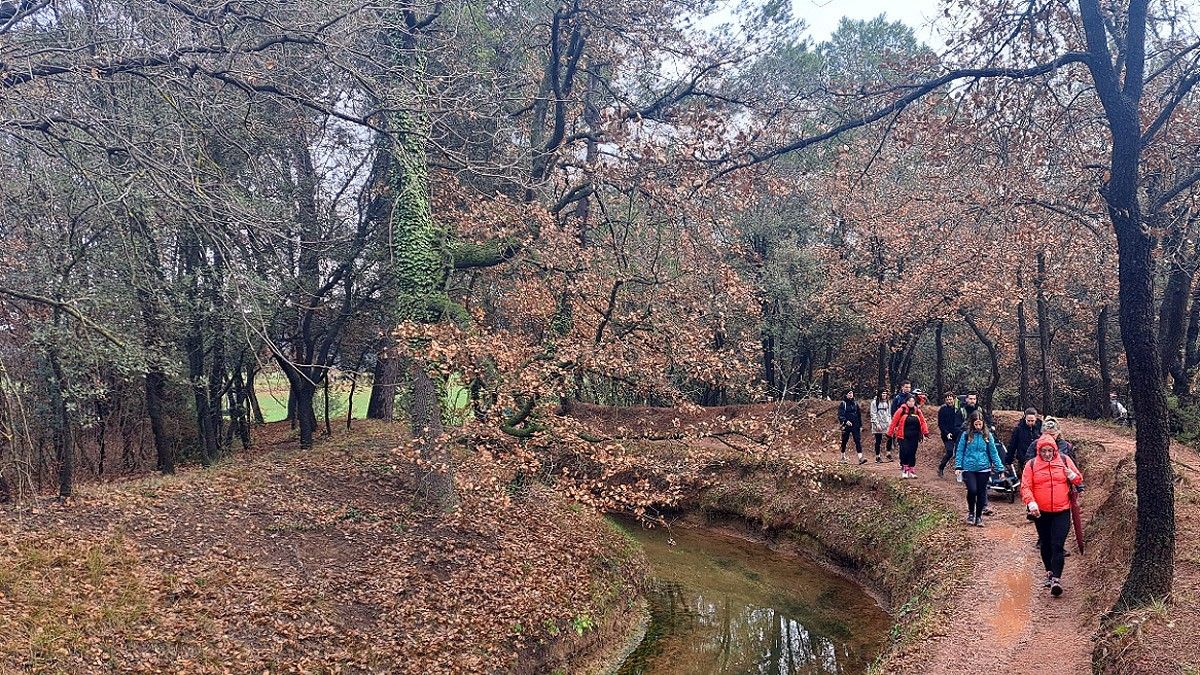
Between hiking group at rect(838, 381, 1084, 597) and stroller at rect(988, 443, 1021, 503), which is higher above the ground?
hiking group at rect(838, 381, 1084, 597)

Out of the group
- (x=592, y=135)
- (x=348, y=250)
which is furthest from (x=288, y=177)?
(x=592, y=135)

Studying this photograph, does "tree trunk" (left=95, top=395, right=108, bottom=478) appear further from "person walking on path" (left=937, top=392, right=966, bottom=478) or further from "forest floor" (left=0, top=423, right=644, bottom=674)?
"person walking on path" (left=937, top=392, right=966, bottom=478)

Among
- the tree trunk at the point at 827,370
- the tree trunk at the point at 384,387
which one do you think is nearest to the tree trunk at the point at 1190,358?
the tree trunk at the point at 827,370

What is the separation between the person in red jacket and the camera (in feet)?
26.6

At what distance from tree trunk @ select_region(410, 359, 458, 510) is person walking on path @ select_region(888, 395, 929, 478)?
29.8 feet

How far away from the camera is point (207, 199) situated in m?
5.93

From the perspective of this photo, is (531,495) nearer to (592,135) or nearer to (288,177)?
(592,135)

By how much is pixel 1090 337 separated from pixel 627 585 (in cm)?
2041

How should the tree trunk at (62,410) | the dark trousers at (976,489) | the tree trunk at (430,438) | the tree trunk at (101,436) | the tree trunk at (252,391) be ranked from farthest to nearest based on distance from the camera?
the tree trunk at (252,391) → the tree trunk at (101,436) → the tree trunk at (430,438) → the tree trunk at (62,410) → the dark trousers at (976,489)

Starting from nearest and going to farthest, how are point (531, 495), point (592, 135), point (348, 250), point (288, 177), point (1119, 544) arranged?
1. point (1119, 544)
2. point (592, 135)
3. point (531, 495)
4. point (288, 177)
5. point (348, 250)

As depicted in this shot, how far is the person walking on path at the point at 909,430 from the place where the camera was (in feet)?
45.6

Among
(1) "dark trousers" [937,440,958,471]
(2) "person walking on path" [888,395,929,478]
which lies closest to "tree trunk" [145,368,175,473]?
(2) "person walking on path" [888,395,929,478]

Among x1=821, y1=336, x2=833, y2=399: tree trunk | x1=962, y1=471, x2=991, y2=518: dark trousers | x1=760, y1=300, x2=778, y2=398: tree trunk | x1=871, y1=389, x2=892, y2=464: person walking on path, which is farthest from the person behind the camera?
x1=821, y1=336, x2=833, y2=399: tree trunk

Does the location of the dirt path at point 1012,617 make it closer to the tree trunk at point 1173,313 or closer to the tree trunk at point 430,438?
the tree trunk at point 1173,313
